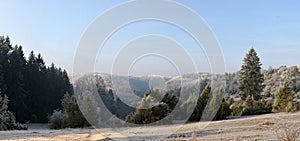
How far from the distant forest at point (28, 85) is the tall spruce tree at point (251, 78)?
53.5 ft

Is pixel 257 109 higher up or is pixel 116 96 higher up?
pixel 116 96

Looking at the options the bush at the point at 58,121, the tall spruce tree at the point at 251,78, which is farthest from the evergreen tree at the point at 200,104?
the tall spruce tree at the point at 251,78

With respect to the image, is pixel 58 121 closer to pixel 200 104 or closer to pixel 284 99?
pixel 200 104

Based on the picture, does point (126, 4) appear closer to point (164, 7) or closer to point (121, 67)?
point (164, 7)

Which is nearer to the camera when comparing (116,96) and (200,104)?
(116,96)

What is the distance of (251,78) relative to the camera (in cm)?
2795

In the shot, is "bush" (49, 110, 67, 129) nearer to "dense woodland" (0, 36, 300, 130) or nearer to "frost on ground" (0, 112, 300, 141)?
"dense woodland" (0, 36, 300, 130)

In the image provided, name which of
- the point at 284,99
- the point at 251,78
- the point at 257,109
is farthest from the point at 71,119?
the point at 251,78

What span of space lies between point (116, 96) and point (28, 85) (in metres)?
23.2

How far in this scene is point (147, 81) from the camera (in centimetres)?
918

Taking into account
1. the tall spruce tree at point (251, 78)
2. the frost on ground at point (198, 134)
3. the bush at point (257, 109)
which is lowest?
the frost on ground at point (198, 134)

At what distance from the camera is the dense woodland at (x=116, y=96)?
35.8ft

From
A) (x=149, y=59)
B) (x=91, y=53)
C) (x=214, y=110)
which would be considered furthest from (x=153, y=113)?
(x=91, y=53)

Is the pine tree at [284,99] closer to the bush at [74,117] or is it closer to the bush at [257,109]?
the bush at [257,109]
